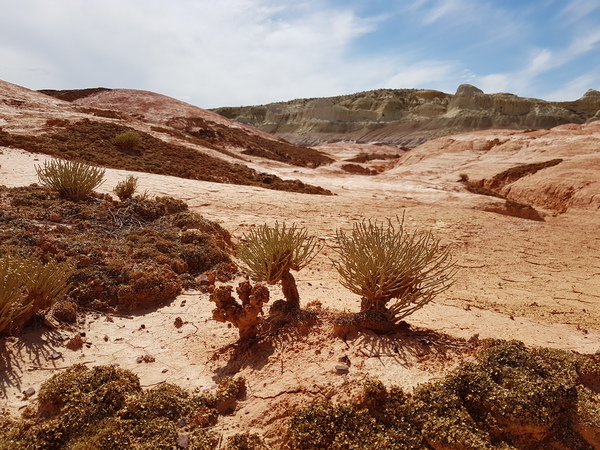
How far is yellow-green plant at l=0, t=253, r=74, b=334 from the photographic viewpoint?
2.83 m

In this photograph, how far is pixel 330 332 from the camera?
2947 millimetres

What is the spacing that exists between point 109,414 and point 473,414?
78.1 inches

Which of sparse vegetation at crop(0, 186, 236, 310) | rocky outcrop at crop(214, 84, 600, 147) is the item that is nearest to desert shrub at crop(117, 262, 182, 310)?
sparse vegetation at crop(0, 186, 236, 310)

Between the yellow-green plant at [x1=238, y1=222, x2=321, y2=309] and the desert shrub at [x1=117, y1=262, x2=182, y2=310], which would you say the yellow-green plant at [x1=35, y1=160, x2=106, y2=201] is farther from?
the yellow-green plant at [x1=238, y1=222, x2=321, y2=309]

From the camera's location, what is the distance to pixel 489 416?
1958 millimetres

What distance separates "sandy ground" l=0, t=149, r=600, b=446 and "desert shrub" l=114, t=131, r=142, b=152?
631 cm

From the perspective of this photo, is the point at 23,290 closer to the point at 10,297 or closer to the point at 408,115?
the point at 10,297

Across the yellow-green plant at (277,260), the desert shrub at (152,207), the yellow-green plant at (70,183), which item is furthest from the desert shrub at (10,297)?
the yellow-green plant at (70,183)

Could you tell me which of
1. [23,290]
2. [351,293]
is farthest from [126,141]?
[351,293]

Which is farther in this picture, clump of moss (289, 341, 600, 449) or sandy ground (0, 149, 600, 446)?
sandy ground (0, 149, 600, 446)

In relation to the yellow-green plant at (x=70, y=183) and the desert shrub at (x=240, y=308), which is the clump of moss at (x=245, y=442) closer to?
the desert shrub at (x=240, y=308)

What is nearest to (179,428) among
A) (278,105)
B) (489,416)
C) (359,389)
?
(359,389)

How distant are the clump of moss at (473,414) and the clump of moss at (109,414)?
0.61 metres

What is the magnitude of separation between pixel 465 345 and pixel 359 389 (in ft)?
3.10
